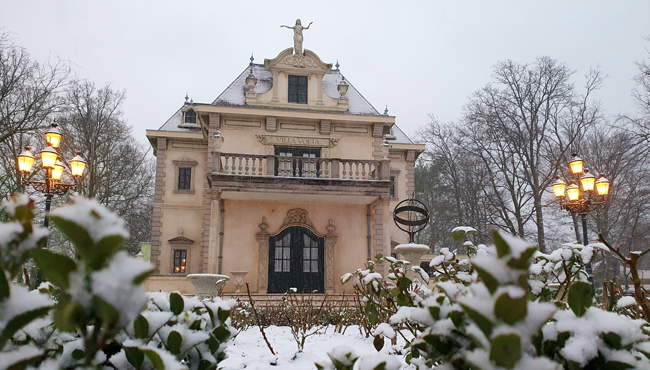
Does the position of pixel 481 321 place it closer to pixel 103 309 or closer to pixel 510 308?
pixel 510 308

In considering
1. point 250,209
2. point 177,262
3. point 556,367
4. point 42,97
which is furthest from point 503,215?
point 556,367

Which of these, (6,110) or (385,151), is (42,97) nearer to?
(6,110)

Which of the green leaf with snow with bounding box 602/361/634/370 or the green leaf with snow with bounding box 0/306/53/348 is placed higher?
the green leaf with snow with bounding box 0/306/53/348

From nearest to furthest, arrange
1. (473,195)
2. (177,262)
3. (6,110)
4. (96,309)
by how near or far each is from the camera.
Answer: (96,309), (6,110), (177,262), (473,195)

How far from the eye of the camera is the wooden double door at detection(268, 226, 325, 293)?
588 inches

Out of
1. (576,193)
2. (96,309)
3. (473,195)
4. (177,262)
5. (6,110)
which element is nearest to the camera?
(96,309)

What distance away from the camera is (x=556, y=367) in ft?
1.98

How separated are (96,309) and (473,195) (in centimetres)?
2587

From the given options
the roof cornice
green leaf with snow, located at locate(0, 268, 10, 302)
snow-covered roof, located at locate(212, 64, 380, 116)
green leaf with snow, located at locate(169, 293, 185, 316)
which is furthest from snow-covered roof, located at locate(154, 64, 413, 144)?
green leaf with snow, located at locate(0, 268, 10, 302)

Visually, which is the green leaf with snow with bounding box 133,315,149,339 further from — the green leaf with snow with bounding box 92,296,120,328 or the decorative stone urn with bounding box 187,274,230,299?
the decorative stone urn with bounding box 187,274,230,299

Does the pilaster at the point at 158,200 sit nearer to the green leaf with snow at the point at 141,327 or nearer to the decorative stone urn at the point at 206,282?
the decorative stone urn at the point at 206,282

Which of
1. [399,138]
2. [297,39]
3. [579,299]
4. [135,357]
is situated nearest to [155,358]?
[135,357]

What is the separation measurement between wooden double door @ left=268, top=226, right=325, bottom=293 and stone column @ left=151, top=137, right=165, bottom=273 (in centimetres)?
458

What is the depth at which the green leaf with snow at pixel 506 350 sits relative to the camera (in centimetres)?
53
